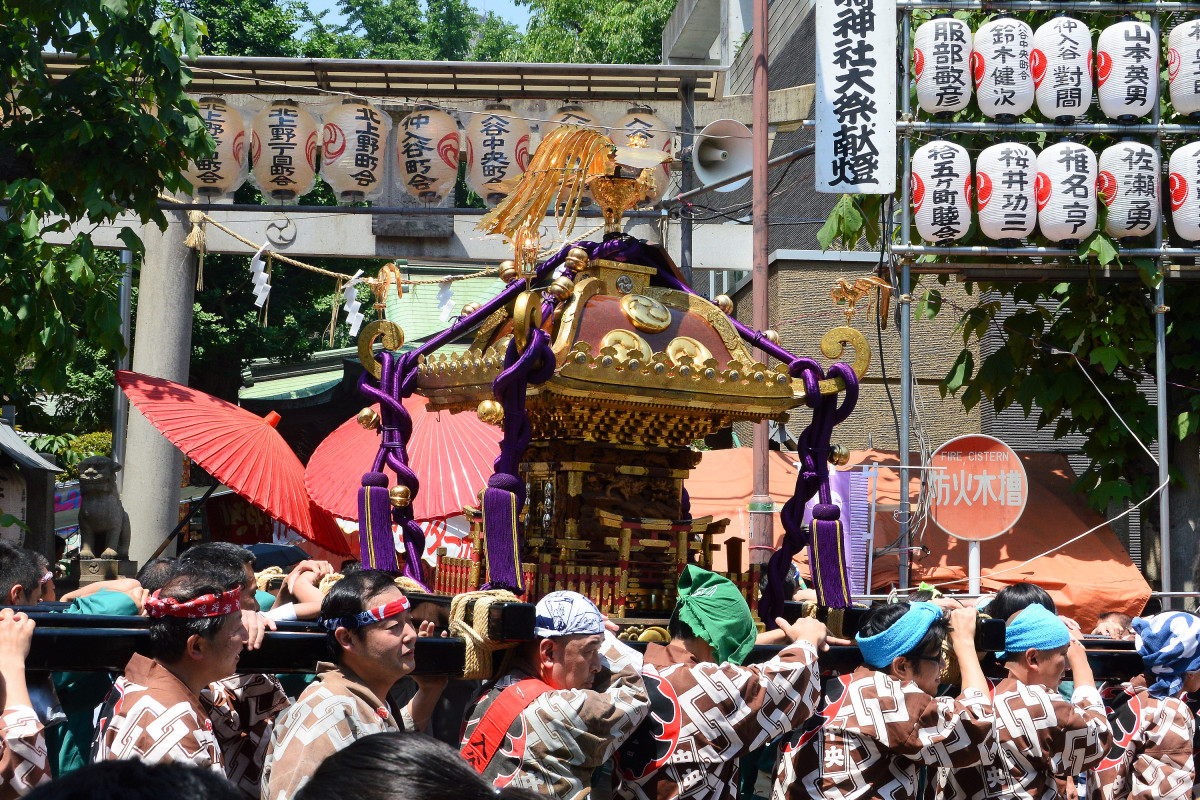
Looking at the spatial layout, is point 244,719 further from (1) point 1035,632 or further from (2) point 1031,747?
(1) point 1035,632

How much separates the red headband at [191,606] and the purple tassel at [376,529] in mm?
2164

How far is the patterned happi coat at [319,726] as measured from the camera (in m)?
2.76

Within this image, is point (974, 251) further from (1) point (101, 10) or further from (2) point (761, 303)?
(1) point (101, 10)

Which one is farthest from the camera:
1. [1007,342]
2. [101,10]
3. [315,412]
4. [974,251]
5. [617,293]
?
[315,412]

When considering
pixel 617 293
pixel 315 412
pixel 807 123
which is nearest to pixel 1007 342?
pixel 807 123

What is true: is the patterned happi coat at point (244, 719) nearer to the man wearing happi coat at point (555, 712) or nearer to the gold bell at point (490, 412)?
the man wearing happi coat at point (555, 712)

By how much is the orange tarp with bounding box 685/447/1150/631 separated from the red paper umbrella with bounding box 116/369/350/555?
3.82 m

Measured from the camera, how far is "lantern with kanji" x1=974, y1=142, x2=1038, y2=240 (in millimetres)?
8898

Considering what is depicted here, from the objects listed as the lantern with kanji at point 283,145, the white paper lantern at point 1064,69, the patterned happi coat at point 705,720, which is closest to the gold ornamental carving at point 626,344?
the patterned happi coat at point 705,720

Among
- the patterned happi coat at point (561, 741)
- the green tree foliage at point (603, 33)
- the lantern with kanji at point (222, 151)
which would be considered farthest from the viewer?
the green tree foliage at point (603, 33)

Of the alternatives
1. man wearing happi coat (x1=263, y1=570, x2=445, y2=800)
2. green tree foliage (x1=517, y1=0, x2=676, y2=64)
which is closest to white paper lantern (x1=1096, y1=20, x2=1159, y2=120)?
man wearing happi coat (x1=263, y1=570, x2=445, y2=800)

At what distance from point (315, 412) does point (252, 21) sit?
897cm

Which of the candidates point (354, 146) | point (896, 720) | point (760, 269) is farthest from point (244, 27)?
point (896, 720)

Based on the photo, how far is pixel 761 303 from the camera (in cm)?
895
